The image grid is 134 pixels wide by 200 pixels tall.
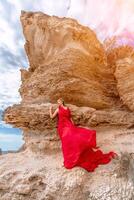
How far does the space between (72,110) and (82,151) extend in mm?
2137

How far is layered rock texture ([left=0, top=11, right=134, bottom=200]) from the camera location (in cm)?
796

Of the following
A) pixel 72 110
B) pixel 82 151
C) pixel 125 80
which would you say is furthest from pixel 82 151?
pixel 125 80

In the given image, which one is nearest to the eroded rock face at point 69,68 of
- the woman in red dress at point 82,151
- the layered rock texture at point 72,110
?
the layered rock texture at point 72,110

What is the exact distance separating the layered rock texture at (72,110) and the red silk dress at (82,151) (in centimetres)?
23

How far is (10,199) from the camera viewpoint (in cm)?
820

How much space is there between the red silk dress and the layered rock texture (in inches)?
9.2

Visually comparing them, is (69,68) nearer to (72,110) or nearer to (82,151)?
(72,110)

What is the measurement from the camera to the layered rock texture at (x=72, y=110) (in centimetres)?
796

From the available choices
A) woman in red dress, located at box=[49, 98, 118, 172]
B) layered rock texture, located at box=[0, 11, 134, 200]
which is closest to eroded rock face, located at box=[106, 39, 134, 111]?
layered rock texture, located at box=[0, 11, 134, 200]

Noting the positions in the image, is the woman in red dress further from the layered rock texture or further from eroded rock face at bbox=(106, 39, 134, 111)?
eroded rock face at bbox=(106, 39, 134, 111)

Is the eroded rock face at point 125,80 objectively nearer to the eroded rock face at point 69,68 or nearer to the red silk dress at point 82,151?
the eroded rock face at point 69,68

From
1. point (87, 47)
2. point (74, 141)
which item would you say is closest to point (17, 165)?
point (74, 141)

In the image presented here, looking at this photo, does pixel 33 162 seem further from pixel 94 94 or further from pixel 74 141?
pixel 94 94

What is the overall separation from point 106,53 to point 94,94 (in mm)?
3003
